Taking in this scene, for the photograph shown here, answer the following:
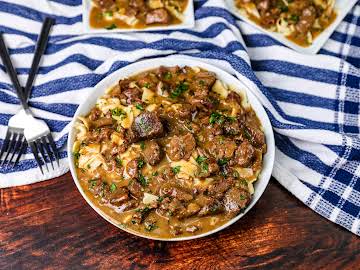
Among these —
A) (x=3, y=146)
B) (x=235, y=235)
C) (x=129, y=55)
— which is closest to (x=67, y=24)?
(x=129, y=55)

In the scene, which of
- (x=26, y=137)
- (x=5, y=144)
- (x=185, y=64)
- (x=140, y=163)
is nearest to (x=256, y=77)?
(x=185, y=64)

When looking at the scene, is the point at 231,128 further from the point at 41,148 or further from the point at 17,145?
the point at 17,145

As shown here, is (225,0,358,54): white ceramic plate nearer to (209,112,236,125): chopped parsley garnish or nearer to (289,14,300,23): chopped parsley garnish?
(289,14,300,23): chopped parsley garnish

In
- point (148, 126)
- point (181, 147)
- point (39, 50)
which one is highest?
point (39, 50)

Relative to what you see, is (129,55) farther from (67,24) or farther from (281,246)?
(281,246)

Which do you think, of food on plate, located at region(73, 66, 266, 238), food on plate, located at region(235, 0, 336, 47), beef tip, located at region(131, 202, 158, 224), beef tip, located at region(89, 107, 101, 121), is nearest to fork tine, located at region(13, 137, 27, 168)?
food on plate, located at region(73, 66, 266, 238)

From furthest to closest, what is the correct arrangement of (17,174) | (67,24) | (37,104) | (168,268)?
1. (67,24)
2. (37,104)
3. (17,174)
4. (168,268)
